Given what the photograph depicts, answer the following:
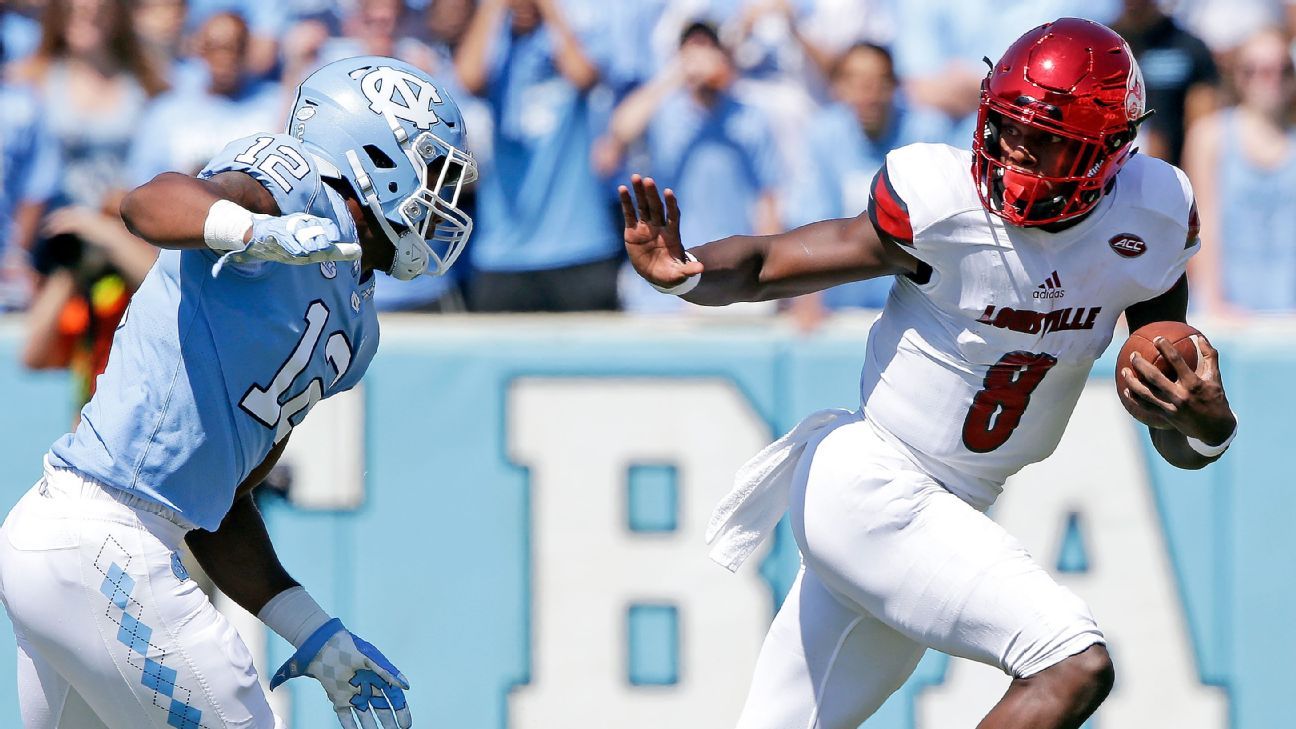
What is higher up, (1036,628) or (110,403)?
(110,403)

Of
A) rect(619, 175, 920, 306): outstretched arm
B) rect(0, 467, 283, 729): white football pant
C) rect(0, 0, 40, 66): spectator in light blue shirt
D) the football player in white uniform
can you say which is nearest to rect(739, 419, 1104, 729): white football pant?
the football player in white uniform

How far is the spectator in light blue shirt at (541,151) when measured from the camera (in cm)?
516

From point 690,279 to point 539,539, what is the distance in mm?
2000

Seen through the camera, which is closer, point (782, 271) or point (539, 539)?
point (782, 271)

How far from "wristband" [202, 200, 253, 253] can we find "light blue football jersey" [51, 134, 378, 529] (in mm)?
177

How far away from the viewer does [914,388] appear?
3.24 meters

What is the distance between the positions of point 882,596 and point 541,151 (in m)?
2.49

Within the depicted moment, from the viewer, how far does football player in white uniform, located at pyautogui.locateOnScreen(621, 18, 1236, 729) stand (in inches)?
117

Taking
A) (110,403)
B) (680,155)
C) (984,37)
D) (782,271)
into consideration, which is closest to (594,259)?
(680,155)

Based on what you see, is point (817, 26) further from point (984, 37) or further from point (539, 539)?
point (539, 539)

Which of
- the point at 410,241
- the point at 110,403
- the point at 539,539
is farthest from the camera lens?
the point at 539,539

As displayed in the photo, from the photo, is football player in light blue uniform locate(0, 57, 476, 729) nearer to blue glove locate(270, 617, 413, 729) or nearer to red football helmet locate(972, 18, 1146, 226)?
blue glove locate(270, 617, 413, 729)

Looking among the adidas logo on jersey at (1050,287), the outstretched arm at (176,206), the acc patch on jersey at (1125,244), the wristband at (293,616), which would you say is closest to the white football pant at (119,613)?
the wristband at (293,616)

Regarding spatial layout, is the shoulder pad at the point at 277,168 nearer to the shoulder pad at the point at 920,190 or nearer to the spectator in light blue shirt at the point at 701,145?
the shoulder pad at the point at 920,190
